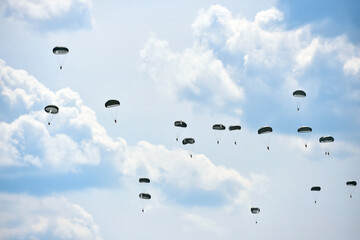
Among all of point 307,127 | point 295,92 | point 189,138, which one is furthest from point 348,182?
point 189,138

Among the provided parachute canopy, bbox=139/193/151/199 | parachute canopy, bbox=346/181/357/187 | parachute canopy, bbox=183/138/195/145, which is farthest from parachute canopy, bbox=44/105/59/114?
parachute canopy, bbox=346/181/357/187

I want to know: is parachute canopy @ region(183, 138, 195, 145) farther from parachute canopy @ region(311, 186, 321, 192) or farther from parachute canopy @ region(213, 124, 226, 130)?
parachute canopy @ region(311, 186, 321, 192)

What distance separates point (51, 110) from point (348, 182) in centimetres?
6907

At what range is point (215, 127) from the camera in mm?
116625

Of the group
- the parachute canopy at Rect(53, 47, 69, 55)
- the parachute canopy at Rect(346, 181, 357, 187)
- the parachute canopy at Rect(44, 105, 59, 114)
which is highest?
the parachute canopy at Rect(53, 47, 69, 55)

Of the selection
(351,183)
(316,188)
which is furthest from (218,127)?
(351,183)

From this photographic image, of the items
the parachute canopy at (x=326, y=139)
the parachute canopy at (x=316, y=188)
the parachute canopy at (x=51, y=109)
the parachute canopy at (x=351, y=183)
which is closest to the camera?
the parachute canopy at (x=51, y=109)

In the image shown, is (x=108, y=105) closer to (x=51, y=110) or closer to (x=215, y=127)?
(x=51, y=110)

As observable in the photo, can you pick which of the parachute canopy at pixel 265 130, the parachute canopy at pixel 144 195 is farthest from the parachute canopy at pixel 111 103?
the parachute canopy at pixel 265 130

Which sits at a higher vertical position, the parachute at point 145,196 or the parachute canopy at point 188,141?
the parachute canopy at point 188,141

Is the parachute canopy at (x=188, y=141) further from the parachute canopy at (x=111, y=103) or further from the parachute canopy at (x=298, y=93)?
the parachute canopy at (x=298, y=93)

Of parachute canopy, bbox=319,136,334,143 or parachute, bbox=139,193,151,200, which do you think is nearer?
parachute canopy, bbox=319,136,334,143

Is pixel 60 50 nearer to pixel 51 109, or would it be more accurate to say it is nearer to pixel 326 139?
pixel 51 109

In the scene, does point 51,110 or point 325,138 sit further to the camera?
point 325,138
